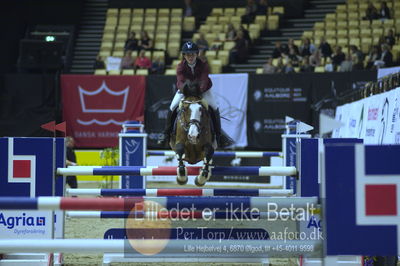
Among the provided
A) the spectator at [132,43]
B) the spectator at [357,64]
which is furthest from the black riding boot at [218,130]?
the spectator at [132,43]

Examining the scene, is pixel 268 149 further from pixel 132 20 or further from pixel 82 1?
pixel 82 1

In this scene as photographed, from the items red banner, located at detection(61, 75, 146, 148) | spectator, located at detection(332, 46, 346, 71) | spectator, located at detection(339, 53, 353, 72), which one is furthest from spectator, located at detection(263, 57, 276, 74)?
red banner, located at detection(61, 75, 146, 148)

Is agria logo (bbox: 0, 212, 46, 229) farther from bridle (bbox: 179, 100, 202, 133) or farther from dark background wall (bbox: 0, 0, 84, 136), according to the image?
dark background wall (bbox: 0, 0, 84, 136)

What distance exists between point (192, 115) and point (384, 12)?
1327 centimetres

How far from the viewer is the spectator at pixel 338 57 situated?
51.5 feet

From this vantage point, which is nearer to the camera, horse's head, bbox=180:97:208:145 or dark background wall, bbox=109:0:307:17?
horse's head, bbox=180:97:208:145

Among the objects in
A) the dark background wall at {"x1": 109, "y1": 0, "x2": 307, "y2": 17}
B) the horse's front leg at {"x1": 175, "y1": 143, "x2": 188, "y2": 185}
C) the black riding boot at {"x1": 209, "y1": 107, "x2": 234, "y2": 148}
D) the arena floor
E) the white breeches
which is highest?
the dark background wall at {"x1": 109, "y1": 0, "x2": 307, "y2": 17}

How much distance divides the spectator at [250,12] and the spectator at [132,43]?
346 cm

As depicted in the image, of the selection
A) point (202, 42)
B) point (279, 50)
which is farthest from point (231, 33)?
point (279, 50)

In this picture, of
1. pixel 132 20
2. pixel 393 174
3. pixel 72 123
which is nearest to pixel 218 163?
pixel 72 123

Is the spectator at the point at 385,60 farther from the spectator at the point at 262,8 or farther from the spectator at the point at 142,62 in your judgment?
the spectator at the point at 142,62

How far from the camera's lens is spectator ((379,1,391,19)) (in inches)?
674

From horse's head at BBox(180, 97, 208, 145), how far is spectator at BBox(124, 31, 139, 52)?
13027 mm

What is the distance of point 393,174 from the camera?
3.47 meters
